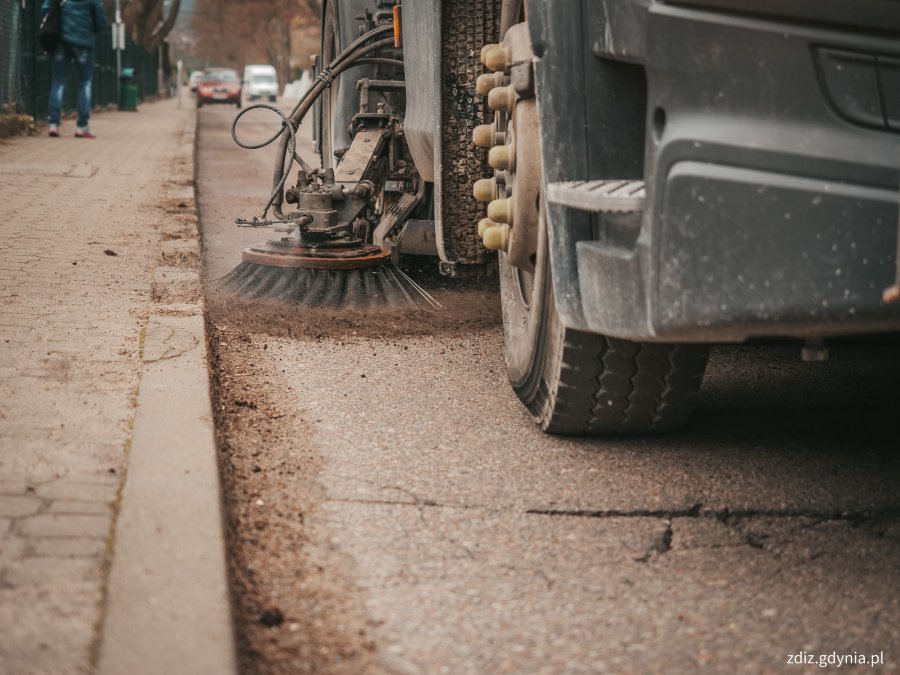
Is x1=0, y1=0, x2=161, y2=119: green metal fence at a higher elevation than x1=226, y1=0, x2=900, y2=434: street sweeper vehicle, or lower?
higher

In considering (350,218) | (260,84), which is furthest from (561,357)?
(260,84)

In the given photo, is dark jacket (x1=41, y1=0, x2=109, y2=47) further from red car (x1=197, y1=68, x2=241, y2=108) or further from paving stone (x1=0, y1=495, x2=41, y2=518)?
red car (x1=197, y1=68, x2=241, y2=108)

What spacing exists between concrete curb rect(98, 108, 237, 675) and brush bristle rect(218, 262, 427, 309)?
1145 millimetres

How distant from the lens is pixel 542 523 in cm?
269

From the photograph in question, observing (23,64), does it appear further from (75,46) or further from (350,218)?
(350,218)

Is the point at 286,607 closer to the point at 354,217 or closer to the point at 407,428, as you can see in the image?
the point at 407,428

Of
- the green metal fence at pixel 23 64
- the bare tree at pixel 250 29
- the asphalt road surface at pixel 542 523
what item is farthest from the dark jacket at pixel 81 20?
the bare tree at pixel 250 29

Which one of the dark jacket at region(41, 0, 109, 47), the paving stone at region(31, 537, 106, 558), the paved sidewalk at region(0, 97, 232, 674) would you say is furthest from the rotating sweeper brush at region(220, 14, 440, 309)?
the dark jacket at region(41, 0, 109, 47)

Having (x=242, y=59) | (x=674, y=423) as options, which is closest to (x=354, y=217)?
(x=674, y=423)

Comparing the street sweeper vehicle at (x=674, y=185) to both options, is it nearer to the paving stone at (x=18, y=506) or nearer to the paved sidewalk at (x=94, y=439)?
the paved sidewalk at (x=94, y=439)

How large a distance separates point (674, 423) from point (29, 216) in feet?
16.2

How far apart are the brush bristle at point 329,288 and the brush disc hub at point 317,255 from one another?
23 millimetres

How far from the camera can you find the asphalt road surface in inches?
84.0

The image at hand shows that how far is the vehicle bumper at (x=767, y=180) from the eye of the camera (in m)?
2.12
